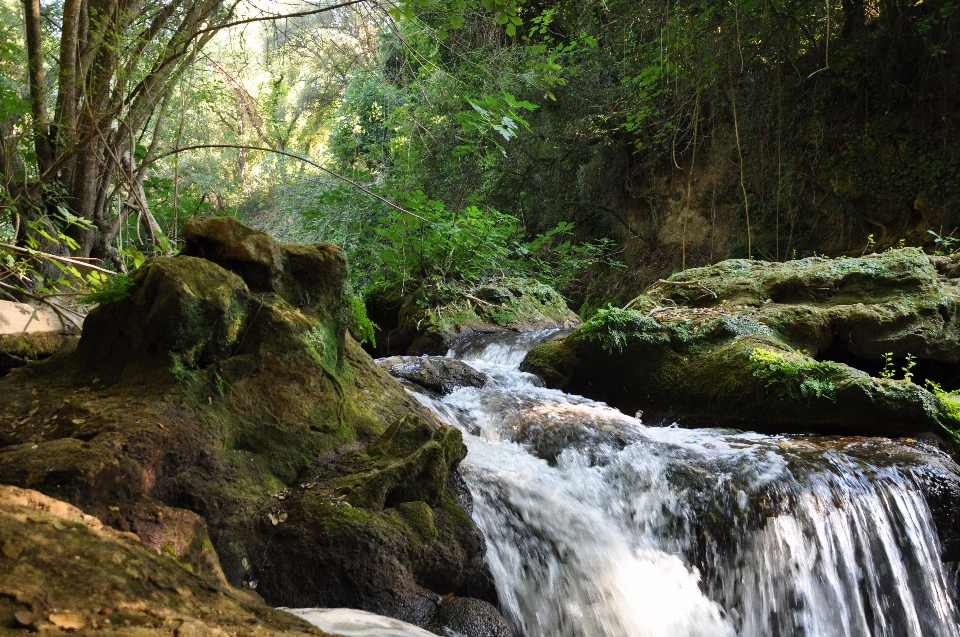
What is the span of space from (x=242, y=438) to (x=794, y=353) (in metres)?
4.66

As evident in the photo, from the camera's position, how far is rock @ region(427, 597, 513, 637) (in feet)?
8.45

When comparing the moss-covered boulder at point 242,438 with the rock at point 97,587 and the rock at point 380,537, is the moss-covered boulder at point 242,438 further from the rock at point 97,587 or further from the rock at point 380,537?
the rock at point 97,587

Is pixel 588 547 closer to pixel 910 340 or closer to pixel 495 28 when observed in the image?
pixel 910 340

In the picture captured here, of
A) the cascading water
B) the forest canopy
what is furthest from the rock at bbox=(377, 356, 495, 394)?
the forest canopy

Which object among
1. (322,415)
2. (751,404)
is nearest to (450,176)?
(751,404)

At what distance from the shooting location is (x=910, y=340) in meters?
5.70

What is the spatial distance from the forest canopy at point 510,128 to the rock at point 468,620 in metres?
2.25

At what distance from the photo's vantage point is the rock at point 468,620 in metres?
2.57

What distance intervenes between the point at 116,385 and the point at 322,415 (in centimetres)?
93

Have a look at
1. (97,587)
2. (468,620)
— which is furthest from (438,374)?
(97,587)

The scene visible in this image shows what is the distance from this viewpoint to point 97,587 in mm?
1392

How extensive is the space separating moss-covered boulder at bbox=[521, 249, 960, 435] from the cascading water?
518mm

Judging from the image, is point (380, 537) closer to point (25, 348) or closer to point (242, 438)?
point (242, 438)

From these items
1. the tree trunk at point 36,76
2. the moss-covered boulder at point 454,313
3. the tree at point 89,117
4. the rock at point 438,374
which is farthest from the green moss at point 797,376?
the tree trunk at point 36,76
